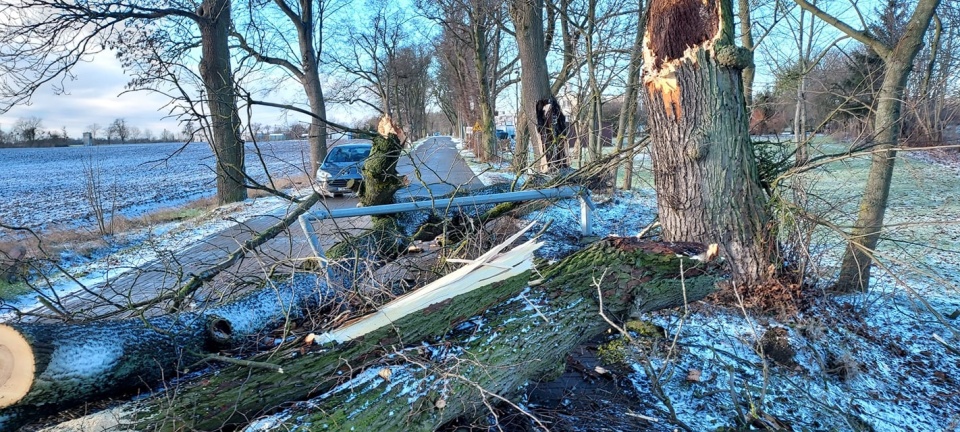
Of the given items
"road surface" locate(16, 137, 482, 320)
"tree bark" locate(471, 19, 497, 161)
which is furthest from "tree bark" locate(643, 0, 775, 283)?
"tree bark" locate(471, 19, 497, 161)

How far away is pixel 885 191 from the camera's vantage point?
493cm

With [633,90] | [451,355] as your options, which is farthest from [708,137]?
[633,90]

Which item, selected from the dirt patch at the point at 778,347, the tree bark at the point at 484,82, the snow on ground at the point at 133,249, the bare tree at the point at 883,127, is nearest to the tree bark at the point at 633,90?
the bare tree at the point at 883,127

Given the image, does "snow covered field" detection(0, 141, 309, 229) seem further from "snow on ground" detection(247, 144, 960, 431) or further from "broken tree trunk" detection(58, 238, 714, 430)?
"snow on ground" detection(247, 144, 960, 431)

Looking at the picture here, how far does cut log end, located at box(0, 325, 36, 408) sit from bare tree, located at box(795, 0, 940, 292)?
588 cm

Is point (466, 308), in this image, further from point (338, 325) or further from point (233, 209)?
point (233, 209)

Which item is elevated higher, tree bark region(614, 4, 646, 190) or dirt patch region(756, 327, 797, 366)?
tree bark region(614, 4, 646, 190)

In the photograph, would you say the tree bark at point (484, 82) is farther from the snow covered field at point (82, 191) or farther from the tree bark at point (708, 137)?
the tree bark at point (708, 137)

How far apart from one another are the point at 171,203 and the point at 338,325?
57.7 ft

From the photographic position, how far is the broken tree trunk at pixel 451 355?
2.44 m

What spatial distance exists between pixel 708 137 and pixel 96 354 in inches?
169

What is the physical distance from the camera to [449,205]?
16.5 feet

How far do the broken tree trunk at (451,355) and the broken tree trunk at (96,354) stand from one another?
337mm

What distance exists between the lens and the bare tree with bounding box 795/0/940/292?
4.77 m
